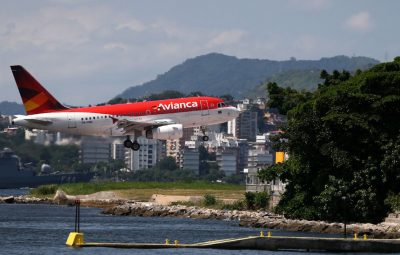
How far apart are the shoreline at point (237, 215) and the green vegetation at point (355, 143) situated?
206cm

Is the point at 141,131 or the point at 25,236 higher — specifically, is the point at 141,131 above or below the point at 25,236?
above

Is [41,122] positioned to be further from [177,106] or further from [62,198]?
[62,198]

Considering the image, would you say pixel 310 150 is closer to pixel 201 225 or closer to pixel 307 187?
pixel 307 187

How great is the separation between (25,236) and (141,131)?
23.9 metres

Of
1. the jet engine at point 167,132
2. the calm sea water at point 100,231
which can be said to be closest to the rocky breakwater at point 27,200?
the calm sea water at point 100,231

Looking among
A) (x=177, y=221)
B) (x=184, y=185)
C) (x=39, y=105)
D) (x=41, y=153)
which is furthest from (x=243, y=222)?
(x=184, y=185)

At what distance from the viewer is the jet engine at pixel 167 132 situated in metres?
114

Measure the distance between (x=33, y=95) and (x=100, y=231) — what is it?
2276cm

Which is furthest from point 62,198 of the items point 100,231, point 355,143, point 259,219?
point 355,143

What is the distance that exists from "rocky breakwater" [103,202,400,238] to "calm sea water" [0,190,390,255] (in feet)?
7.03

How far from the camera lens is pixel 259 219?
11319cm

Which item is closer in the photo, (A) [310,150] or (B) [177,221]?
(A) [310,150]

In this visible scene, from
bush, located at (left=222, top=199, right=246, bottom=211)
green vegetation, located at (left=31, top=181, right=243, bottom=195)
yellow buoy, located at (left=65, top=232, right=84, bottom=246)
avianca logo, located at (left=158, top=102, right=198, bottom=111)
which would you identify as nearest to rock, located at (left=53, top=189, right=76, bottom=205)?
green vegetation, located at (left=31, top=181, right=243, bottom=195)

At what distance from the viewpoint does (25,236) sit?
95188mm
